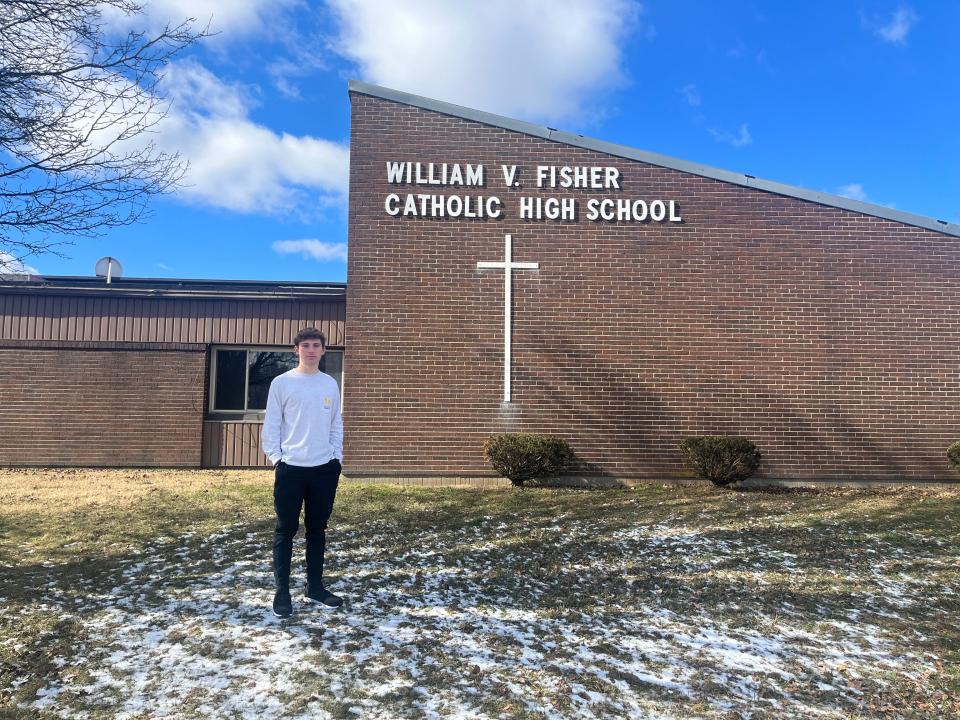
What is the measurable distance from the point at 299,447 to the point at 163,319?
839cm

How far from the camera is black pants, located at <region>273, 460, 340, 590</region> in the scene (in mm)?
4152

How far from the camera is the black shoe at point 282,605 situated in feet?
13.8

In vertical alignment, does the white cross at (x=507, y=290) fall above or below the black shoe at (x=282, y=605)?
above

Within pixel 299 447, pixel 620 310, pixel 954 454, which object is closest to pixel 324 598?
pixel 299 447

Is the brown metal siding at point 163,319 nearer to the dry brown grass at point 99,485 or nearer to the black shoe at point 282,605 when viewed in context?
the dry brown grass at point 99,485

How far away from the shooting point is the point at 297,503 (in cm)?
420

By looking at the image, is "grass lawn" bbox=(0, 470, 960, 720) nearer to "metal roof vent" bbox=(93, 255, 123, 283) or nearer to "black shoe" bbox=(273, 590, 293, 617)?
"black shoe" bbox=(273, 590, 293, 617)

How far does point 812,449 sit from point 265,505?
7.88m

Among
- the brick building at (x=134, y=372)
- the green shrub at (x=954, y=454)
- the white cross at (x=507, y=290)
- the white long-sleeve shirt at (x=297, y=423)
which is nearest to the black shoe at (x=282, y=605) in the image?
the white long-sleeve shirt at (x=297, y=423)

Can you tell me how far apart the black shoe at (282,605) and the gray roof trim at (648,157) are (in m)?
7.96

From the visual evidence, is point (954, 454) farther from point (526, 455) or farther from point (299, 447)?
point (299, 447)

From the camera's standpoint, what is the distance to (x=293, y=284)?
12.5 meters

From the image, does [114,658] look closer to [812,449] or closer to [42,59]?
[42,59]

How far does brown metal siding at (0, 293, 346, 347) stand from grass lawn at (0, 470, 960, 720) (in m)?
3.93
